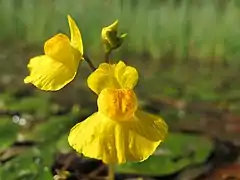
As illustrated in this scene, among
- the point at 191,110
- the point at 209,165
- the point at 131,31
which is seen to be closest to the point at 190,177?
the point at 209,165

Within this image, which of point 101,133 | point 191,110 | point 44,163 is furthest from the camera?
point 191,110

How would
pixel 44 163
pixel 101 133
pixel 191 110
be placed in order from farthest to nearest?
pixel 191 110, pixel 44 163, pixel 101 133

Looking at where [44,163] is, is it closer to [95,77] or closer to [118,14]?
[95,77]

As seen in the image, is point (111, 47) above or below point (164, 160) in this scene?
above

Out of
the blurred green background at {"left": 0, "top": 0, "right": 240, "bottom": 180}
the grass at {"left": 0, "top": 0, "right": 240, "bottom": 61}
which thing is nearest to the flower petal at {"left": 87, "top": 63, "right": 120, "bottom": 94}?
the blurred green background at {"left": 0, "top": 0, "right": 240, "bottom": 180}

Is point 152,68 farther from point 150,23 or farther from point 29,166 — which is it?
point 29,166

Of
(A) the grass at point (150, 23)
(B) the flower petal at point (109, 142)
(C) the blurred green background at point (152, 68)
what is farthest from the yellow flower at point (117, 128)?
(A) the grass at point (150, 23)

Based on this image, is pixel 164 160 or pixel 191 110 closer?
pixel 164 160

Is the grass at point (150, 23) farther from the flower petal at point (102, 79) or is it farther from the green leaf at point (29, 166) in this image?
the flower petal at point (102, 79)

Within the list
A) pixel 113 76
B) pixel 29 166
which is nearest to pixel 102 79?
pixel 113 76
